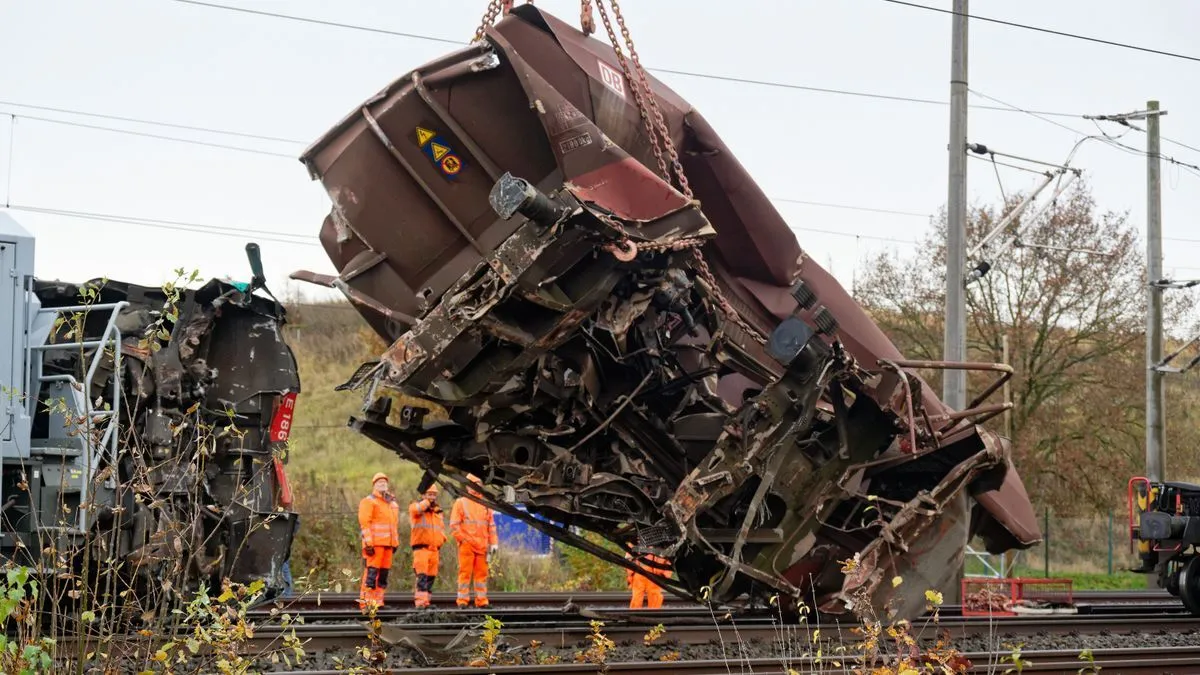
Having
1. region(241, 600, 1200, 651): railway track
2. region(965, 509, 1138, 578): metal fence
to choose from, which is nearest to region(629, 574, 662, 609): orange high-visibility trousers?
region(241, 600, 1200, 651): railway track

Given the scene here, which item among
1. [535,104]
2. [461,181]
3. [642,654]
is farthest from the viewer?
[642,654]

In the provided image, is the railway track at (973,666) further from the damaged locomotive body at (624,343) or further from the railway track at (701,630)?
the damaged locomotive body at (624,343)

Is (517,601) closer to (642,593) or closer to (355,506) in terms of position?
(642,593)

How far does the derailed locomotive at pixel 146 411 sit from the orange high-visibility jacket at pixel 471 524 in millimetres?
3368

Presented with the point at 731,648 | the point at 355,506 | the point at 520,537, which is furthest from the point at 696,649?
the point at 355,506

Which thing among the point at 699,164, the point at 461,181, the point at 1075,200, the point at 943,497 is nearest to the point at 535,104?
the point at 461,181

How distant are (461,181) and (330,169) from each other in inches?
31.2

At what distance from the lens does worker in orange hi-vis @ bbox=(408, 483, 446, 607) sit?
1175 cm

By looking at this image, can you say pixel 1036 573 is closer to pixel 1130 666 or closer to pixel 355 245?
pixel 1130 666

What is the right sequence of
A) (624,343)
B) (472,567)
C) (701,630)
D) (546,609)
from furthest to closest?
(472,567) → (546,609) → (701,630) → (624,343)

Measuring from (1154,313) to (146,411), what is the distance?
1768cm

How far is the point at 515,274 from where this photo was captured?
22.1 ft

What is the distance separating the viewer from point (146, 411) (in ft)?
25.4

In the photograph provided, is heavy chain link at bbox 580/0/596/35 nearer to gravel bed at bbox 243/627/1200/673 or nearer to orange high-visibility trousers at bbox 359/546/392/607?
gravel bed at bbox 243/627/1200/673
